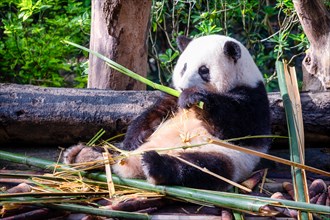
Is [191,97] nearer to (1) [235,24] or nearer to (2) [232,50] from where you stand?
(2) [232,50]

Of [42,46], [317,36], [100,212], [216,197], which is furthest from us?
[42,46]

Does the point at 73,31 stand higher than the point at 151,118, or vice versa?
the point at 73,31

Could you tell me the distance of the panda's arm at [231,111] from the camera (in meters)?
2.85

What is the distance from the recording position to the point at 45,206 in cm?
228

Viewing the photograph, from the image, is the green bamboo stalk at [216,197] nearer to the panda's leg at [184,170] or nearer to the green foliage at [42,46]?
the panda's leg at [184,170]

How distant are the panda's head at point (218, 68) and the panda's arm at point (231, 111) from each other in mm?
135

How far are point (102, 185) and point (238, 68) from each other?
1029 millimetres

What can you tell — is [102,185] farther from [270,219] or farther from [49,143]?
[49,143]

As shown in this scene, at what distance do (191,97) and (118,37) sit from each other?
1.46 metres

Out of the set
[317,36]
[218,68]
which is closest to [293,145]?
[218,68]

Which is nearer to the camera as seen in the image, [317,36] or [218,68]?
[218,68]

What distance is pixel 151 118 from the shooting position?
10.7ft

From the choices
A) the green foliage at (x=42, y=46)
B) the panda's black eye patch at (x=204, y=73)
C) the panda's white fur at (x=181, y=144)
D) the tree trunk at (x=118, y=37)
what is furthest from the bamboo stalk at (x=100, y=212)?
the green foliage at (x=42, y=46)

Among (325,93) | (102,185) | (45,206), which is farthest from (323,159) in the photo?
(45,206)
